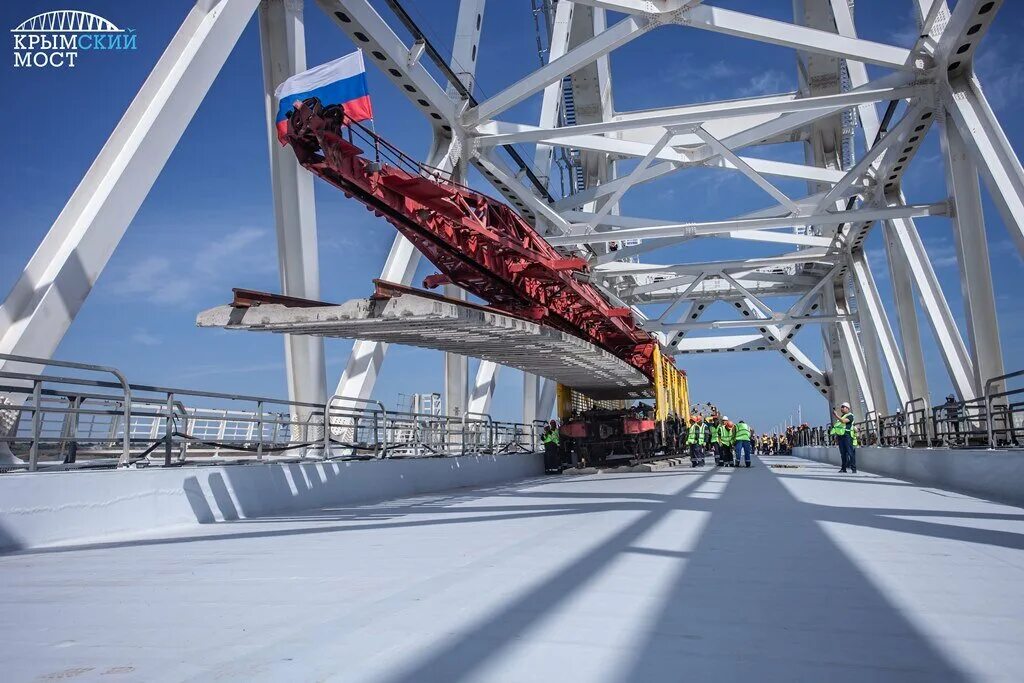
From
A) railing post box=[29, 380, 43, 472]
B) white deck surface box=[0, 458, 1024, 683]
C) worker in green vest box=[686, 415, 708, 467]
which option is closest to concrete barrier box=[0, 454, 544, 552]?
railing post box=[29, 380, 43, 472]

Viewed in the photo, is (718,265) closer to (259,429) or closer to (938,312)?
(938,312)

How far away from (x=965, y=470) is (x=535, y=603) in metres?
9.72

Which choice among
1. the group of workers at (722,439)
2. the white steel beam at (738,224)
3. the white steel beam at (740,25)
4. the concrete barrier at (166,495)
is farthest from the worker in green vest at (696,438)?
the concrete barrier at (166,495)

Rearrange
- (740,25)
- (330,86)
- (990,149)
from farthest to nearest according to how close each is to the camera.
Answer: (740,25), (990,149), (330,86)

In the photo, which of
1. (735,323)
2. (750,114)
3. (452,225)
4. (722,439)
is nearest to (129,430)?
(452,225)

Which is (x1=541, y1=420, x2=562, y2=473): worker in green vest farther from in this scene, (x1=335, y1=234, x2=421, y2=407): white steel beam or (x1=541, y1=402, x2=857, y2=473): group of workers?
(x1=335, y1=234, x2=421, y2=407): white steel beam

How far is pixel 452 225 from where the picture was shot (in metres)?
9.90

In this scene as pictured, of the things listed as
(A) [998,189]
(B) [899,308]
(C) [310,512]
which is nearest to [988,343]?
(A) [998,189]

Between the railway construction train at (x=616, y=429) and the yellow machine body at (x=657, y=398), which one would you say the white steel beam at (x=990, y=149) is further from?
the railway construction train at (x=616, y=429)

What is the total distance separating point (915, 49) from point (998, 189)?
4071mm

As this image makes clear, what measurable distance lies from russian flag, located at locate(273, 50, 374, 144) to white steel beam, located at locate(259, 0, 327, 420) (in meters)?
3.95

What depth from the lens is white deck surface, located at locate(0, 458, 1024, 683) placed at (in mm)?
2818

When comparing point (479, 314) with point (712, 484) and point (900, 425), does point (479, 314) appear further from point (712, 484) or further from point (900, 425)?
point (900, 425)

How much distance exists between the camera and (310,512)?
9.08 m
